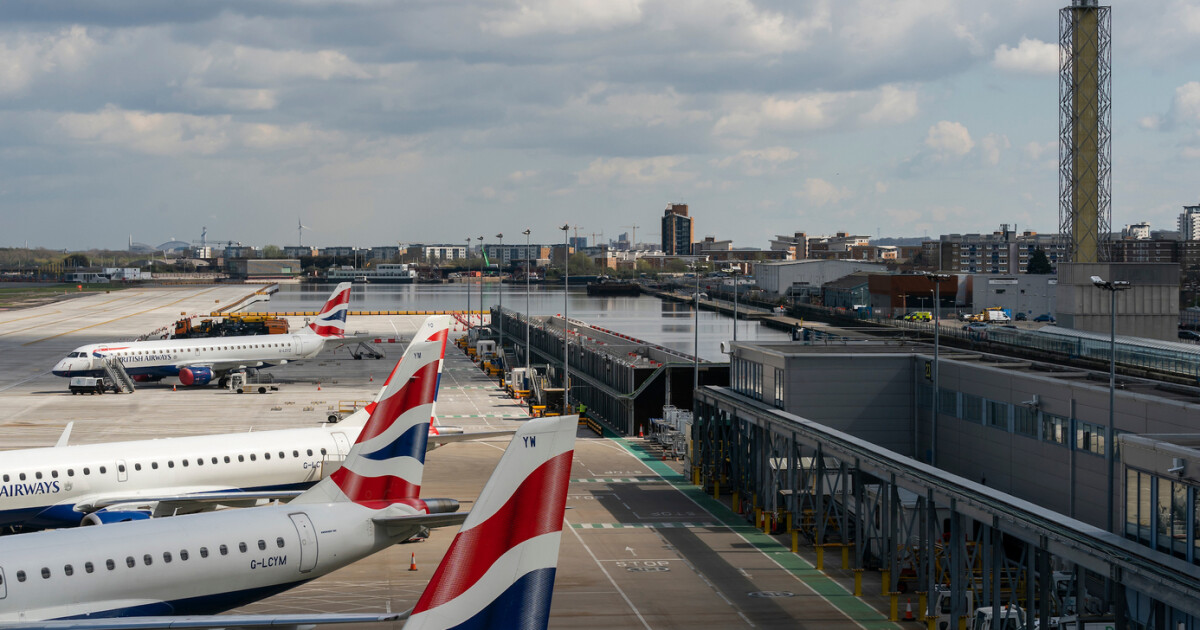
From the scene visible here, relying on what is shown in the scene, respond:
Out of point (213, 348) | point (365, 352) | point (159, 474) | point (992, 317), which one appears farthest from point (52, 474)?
point (992, 317)

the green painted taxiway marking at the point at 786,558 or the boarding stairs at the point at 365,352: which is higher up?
the boarding stairs at the point at 365,352

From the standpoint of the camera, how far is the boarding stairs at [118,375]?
82500mm

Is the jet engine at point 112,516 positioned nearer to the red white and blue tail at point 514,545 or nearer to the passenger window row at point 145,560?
the passenger window row at point 145,560

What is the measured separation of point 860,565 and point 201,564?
20540 millimetres

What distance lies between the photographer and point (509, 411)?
75000 mm

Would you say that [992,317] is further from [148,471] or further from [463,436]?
[148,471]

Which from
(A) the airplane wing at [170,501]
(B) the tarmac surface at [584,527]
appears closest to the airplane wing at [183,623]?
(B) the tarmac surface at [584,527]

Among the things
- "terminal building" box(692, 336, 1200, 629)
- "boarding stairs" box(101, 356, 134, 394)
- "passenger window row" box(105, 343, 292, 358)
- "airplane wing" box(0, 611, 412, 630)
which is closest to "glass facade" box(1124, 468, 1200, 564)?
"terminal building" box(692, 336, 1200, 629)

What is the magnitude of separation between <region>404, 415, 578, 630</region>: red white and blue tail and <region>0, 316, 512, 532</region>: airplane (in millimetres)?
17539

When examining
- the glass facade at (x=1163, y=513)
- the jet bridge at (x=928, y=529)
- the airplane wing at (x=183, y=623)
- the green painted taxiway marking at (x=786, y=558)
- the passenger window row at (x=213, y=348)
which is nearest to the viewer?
the airplane wing at (x=183, y=623)

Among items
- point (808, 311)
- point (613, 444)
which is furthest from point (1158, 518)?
point (808, 311)

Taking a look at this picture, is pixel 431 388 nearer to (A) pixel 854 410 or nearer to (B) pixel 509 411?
(A) pixel 854 410

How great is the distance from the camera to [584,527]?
42562 mm

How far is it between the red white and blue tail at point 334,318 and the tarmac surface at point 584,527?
4655 mm
